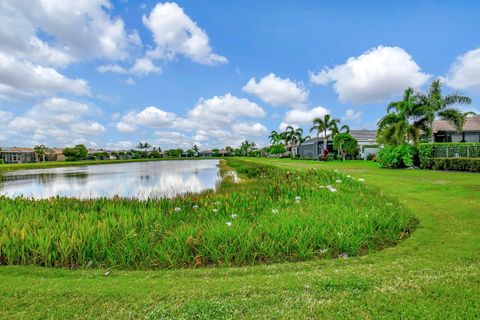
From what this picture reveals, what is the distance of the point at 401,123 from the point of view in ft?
84.7

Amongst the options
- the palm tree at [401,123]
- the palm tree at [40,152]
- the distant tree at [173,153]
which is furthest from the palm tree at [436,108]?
the distant tree at [173,153]

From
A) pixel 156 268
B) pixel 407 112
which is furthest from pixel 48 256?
pixel 407 112

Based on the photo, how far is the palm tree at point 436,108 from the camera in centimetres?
2833

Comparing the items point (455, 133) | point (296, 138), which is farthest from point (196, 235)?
point (296, 138)

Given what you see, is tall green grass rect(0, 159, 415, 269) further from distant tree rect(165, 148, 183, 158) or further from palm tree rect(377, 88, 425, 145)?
distant tree rect(165, 148, 183, 158)

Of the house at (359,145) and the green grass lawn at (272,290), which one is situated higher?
the house at (359,145)

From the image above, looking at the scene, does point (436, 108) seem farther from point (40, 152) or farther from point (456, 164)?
point (40, 152)

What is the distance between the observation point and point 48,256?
179 inches

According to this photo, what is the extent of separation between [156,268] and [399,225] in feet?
15.4

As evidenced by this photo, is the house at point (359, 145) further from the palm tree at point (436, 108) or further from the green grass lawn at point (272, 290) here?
the green grass lawn at point (272, 290)

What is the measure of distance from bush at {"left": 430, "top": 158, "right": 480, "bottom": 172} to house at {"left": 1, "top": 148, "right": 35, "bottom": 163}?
4600 inches

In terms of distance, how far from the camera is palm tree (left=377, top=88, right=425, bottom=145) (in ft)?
84.2

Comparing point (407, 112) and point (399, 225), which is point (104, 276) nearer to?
point (399, 225)

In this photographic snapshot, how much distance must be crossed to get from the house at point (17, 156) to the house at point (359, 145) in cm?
9360
